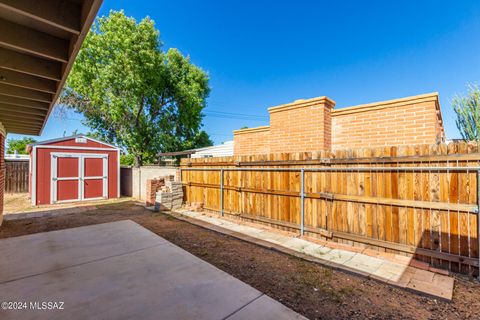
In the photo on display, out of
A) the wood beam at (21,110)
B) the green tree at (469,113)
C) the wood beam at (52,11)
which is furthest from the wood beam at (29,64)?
the green tree at (469,113)

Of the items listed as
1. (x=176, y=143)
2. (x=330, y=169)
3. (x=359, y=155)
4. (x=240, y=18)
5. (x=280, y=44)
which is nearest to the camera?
(x=359, y=155)

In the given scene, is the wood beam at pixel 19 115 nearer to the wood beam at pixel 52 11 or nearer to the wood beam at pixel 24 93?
the wood beam at pixel 24 93

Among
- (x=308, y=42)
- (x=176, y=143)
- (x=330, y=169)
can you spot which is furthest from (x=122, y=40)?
(x=330, y=169)

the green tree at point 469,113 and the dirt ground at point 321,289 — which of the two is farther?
the green tree at point 469,113

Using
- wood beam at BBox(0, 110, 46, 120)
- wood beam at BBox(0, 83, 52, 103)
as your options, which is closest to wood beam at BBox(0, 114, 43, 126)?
wood beam at BBox(0, 110, 46, 120)

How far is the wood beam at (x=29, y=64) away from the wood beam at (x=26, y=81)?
0.46 metres

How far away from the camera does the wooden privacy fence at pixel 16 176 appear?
12.0 meters

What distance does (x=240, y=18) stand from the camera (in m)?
11.8

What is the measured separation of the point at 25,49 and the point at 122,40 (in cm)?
1206

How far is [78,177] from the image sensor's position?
9.62 metres

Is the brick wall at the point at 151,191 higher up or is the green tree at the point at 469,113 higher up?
the green tree at the point at 469,113

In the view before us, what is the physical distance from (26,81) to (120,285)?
331 centimetres

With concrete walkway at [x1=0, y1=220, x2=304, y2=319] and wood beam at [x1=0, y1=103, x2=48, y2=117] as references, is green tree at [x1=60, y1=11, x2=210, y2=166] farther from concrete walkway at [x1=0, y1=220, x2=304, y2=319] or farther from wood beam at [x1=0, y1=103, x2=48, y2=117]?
concrete walkway at [x1=0, y1=220, x2=304, y2=319]

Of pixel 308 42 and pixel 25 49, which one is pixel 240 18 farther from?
pixel 25 49
